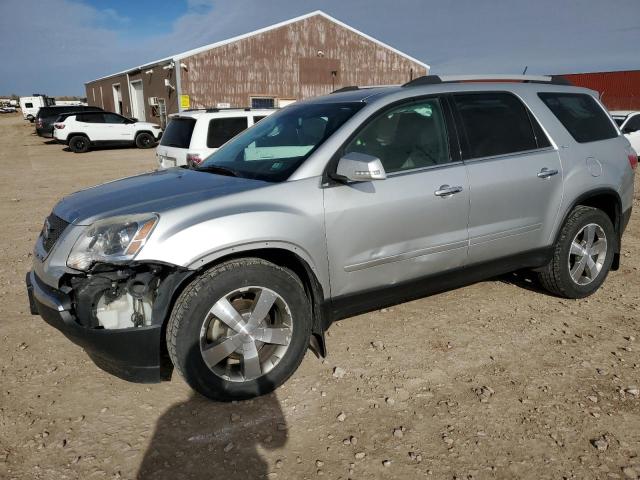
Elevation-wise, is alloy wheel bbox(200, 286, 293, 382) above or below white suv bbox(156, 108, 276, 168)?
below

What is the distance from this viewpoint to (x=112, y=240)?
9.05 feet

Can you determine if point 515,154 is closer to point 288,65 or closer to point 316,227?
point 316,227

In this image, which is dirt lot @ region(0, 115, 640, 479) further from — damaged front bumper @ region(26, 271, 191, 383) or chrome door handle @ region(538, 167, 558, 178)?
chrome door handle @ region(538, 167, 558, 178)

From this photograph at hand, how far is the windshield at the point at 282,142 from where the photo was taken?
328cm

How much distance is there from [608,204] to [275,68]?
24.1m

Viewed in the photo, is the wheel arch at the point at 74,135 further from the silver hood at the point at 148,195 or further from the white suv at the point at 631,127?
the silver hood at the point at 148,195

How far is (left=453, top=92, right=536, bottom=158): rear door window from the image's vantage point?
3.74m

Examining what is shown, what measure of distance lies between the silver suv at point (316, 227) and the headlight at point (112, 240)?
11mm

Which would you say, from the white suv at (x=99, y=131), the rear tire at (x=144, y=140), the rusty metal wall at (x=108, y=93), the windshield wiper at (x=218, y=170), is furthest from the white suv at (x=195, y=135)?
the rusty metal wall at (x=108, y=93)

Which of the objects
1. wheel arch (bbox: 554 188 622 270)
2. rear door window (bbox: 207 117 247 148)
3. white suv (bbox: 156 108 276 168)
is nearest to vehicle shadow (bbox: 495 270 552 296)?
wheel arch (bbox: 554 188 622 270)

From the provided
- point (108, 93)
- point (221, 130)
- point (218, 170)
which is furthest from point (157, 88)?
point (218, 170)

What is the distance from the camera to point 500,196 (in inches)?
147

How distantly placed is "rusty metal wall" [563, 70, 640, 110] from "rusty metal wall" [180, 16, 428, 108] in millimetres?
13328

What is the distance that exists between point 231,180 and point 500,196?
75.9 inches
